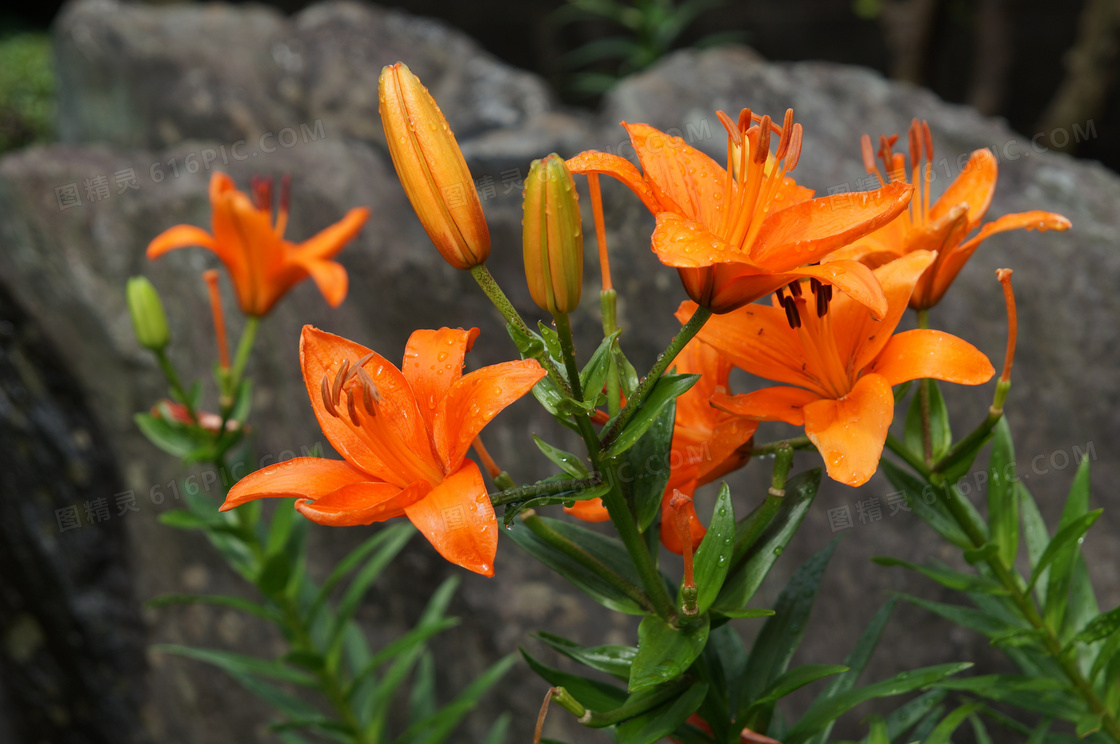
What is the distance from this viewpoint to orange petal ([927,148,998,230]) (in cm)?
82

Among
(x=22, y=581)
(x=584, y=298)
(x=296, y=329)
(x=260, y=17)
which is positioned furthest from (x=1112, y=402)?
(x=260, y=17)

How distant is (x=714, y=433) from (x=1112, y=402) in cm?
115

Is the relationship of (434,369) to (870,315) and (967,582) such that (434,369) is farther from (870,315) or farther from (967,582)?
(967,582)

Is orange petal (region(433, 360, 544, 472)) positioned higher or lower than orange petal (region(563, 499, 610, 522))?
higher

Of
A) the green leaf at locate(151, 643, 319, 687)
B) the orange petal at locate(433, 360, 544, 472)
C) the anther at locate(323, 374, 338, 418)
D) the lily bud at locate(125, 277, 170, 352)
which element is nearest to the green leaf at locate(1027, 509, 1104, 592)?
the orange petal at locate(433, 360, 544, 472)

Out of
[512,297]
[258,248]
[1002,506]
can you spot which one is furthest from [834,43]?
[1002,506]

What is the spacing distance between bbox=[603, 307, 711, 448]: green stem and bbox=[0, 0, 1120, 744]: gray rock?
97cm

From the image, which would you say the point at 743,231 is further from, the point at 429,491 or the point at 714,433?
the point at 429,491

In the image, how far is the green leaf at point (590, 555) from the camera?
0.74 m

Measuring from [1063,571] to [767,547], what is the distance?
42 centimetres

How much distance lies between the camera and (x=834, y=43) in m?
4.09

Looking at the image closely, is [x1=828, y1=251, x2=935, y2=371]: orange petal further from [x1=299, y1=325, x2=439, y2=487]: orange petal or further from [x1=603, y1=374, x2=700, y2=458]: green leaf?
[x1=299, y1=325, x2=439, y2=487]: orange petal

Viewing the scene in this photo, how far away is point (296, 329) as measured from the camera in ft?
6.16

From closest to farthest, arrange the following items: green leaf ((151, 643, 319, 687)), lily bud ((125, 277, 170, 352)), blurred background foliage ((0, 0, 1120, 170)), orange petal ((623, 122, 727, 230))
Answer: orange petal ((623, 122, 727, 230)) < lily bud ((125, 277, 170, 352)) < green leaf ((151, 643, 319, 687)) < blurred background foliage ((0, 0, 1120, 170))
